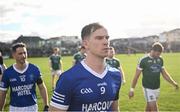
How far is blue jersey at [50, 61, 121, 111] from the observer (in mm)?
4816

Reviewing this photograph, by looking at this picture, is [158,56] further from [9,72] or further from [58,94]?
[58,94]

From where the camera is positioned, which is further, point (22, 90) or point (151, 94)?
point (151, 94)

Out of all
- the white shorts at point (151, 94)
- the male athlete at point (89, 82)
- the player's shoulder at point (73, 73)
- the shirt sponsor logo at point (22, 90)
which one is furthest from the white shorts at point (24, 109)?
the white shorts at point (151, 94)

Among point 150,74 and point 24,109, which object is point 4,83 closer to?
point 24,109

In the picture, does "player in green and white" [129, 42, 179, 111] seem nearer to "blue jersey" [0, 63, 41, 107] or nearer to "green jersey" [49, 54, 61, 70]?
"blue jersey" [0, 63, 41, 107]

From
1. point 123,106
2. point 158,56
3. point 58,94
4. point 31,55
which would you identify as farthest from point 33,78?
point 31,55

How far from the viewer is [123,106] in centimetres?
1532

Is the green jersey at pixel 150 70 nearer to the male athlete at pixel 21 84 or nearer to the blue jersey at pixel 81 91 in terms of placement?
the male athlete at pixel 21 84

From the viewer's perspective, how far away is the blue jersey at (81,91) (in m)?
4.82

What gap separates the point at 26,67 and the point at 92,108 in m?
4.17

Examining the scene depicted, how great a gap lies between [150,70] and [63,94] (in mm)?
7668

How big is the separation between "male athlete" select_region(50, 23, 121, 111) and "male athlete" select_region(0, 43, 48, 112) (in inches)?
141

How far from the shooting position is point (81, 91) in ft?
15.9

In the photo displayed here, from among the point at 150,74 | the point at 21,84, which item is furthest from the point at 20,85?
the point at 150,74
